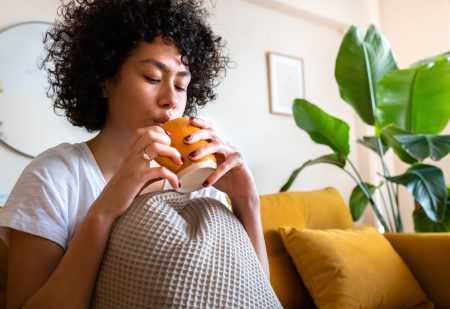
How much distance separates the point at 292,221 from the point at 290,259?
16 centimetres

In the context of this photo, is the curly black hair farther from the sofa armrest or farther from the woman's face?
the sofa armrest

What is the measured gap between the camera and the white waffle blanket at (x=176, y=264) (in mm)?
560

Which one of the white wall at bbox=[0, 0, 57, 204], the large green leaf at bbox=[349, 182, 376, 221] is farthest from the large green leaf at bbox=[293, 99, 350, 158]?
the white wall at bbox=[0, 0, 57, 204]

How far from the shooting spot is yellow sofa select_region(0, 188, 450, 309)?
1570 mm

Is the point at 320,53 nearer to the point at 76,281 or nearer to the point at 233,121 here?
the point at 233,121

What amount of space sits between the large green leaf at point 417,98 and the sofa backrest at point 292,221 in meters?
0.50

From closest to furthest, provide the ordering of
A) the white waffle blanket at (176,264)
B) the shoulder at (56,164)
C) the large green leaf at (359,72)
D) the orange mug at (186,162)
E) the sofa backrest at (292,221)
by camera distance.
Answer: the white waffle blanket at (176,264) < the orange mug at (186,162) < the shoulder at (56,164) < the sofa backrest at (292,221) < the large green leaf at (359,72)

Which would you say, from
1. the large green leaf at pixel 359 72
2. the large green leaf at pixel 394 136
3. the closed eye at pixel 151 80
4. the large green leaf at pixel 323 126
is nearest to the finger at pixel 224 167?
the closed eye at pixel 151 80

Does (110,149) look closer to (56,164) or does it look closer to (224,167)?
(56,164)

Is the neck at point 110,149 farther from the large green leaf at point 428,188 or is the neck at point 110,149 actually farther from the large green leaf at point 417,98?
the large green leaf at point 417,98

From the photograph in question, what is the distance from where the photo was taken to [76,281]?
0.64 metres

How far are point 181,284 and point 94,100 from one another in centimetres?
59

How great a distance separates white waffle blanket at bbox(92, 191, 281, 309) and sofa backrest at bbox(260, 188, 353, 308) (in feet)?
3.10

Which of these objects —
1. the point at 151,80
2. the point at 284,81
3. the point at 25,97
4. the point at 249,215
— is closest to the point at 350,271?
the point at 249,215
